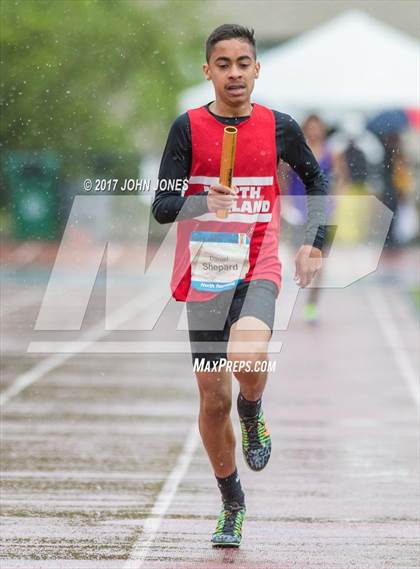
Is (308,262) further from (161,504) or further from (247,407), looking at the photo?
(161,504)

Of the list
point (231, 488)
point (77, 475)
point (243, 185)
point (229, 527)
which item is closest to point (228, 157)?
point (243, 185)

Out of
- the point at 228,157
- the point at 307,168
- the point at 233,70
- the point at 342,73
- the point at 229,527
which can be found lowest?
the point at 342,73

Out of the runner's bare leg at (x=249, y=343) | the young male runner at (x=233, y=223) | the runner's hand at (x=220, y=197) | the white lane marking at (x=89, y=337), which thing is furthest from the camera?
the white lane marking at (x=89, y=337)

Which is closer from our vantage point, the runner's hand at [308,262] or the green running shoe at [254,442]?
the runner's hand at [308,262]

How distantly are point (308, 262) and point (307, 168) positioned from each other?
16.3 inches

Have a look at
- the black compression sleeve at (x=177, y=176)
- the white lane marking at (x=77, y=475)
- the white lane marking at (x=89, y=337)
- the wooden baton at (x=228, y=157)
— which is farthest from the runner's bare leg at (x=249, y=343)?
the white lane marking at (x=89, y=337)

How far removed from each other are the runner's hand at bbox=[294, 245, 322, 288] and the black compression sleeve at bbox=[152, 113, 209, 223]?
486 mm

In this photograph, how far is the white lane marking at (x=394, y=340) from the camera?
12859 millimetres

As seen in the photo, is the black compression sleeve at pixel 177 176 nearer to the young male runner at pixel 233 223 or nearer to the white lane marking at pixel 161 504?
the young male runner at pixel 233 223

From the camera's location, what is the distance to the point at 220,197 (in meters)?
6.18

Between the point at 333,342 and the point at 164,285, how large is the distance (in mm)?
6921

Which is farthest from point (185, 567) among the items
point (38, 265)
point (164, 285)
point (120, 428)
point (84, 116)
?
point (84, 116)

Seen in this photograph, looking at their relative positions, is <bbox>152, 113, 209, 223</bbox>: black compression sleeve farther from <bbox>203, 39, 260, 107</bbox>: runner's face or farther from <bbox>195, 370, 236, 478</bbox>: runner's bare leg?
<bbox>195, 370, 236, 478</bbox>: runner's bare leg

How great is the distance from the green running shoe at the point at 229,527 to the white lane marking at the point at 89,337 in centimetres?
477
